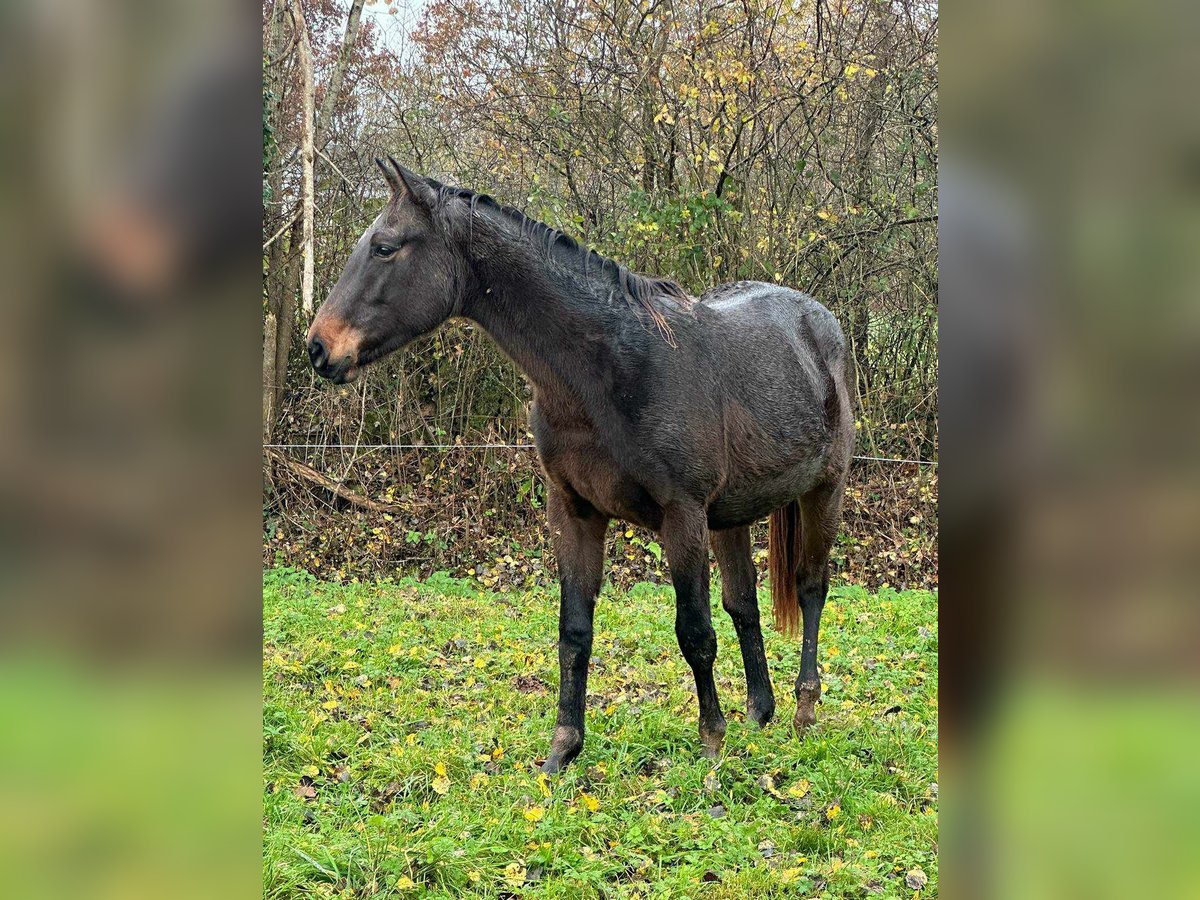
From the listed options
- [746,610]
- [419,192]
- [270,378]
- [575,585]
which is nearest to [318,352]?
[419,192]

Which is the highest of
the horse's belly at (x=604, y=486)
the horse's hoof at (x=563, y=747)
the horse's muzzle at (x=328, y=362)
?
the horse's muzzle at (x=328, y=362)

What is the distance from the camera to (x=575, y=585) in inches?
160

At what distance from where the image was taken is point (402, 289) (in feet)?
11.9

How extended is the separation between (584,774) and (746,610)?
1.26m

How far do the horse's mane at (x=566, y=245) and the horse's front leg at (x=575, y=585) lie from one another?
860mm

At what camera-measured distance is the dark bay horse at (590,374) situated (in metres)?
3.64

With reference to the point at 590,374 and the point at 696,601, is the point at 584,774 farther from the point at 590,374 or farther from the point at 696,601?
the point at 590,374

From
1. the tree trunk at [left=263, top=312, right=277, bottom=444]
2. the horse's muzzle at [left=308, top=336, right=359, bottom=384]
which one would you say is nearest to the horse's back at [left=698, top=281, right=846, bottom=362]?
the horse's muzzle at [left=308, top=336, right=359, bottom=384]
